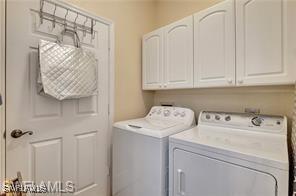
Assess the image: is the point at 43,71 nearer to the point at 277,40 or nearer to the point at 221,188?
the point at 221,188

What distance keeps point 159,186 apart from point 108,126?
880mm

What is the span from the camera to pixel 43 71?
1313 mm

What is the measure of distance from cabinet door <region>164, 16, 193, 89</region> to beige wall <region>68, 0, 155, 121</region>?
17.6 inches

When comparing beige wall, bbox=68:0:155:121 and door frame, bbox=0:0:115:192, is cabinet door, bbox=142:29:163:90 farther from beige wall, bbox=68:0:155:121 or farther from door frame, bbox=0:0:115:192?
door frame, bbox=0:0:115:192

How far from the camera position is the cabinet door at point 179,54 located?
5.74 ft

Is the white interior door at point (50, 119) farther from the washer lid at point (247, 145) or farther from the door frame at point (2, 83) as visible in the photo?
the washer lid at point (247, 145)

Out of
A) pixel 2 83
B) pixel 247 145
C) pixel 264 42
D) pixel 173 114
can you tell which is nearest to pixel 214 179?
pixel 247 145

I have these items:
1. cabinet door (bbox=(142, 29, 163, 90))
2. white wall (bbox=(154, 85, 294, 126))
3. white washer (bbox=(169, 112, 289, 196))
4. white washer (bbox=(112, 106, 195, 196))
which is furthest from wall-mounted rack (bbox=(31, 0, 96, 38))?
white washer (bbox=(169, 112, 289, 196))

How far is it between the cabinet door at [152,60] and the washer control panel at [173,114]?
29cm

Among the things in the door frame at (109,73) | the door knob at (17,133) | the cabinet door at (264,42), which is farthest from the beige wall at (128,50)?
the cabinet door at (264,42)

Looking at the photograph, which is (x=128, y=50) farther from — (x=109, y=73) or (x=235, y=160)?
(x=235, y=160)

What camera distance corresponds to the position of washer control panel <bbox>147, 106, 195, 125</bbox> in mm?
1819

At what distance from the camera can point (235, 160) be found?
104 cm

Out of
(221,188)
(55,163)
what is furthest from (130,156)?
(221,188)
